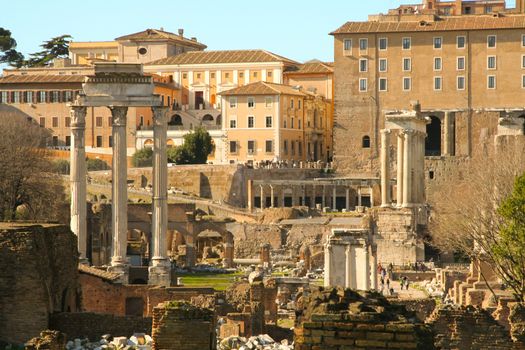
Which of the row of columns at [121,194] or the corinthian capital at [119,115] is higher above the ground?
the corinthian capital at [119,115]

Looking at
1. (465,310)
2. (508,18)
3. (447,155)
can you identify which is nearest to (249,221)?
(447,155)

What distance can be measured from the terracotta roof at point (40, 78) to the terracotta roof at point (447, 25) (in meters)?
16.6

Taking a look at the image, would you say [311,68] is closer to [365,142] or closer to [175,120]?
[175,120]

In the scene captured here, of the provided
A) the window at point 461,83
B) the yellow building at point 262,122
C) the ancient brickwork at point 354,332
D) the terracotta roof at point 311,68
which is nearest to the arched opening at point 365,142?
the window at point 461,83

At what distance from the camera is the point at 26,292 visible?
1062 inches

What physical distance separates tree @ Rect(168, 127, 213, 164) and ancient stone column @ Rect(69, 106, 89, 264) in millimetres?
48439

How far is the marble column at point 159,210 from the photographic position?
1832 inches

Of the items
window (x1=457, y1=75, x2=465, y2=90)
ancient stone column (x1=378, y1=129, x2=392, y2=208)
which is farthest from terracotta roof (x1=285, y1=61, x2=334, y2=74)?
ancient stone column (x1=378, y1=129, x2=392, y2=208)

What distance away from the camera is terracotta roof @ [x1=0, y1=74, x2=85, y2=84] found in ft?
335

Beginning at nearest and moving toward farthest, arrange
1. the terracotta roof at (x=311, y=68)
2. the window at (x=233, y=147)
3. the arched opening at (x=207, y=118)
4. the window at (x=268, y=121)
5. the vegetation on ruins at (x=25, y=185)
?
the vegetation on ruins at (x=25, y=185) → the window at (x=268, y=121) → the window at (x=233, y=147) → the terracotta roof at (x=311, y=68) → the arched opening at (x=207, y=118)

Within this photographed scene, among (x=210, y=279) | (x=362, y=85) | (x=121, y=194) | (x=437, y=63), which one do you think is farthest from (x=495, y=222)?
(x=362, y=85)

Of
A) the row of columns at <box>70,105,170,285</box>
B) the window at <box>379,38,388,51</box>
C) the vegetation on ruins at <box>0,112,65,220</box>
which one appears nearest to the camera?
the row of columns at <box>70,105,170,285</box>

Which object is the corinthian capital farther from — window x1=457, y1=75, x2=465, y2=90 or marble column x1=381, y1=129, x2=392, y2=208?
window x1=457, y1=75, x2=465, y2=90

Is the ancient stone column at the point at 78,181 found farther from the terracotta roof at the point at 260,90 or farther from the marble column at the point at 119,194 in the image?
the terracotta roof at the point at 260,90
